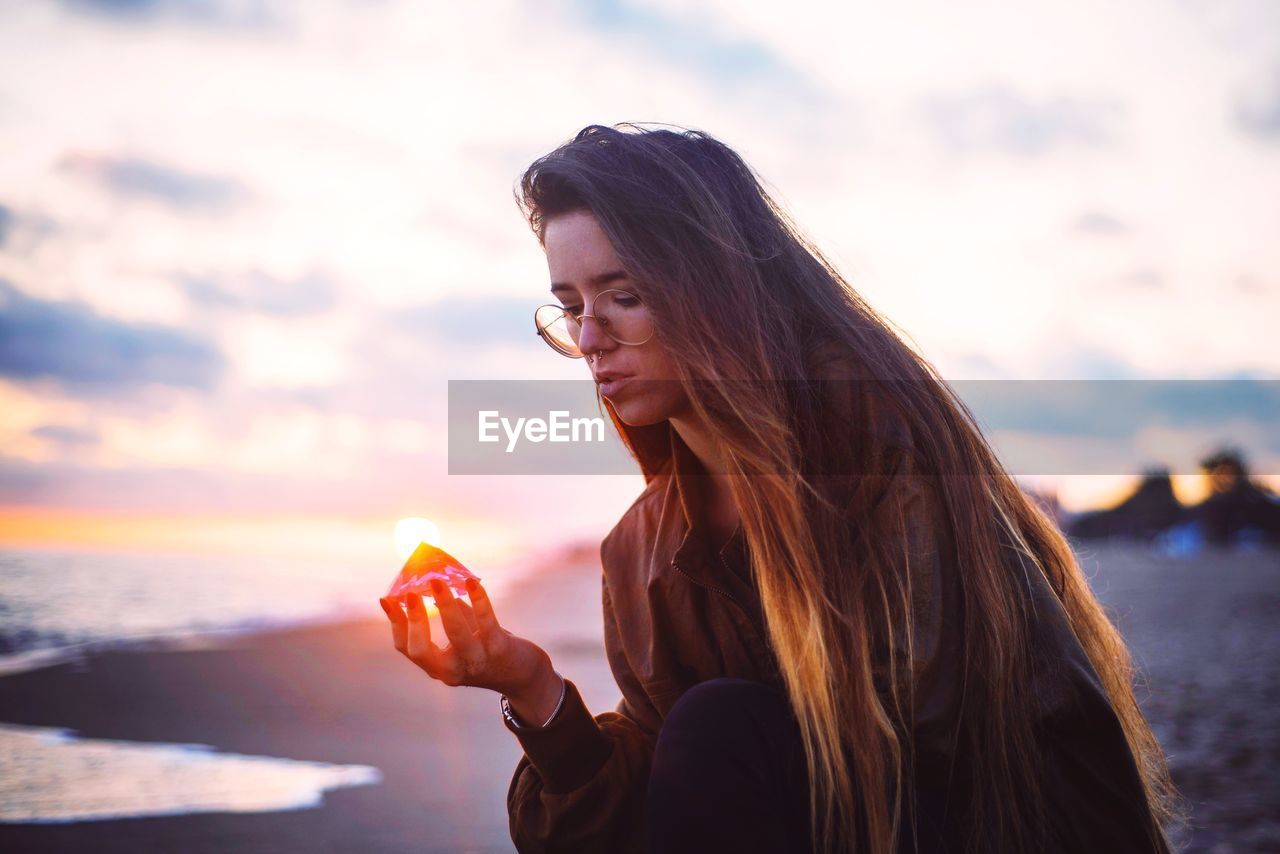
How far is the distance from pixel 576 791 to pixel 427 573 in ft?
1.80

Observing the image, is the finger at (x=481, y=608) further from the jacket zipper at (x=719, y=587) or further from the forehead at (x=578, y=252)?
the forehead at (x=578, y=252)

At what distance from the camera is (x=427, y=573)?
184 centimetres

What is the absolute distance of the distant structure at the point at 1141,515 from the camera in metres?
68.1

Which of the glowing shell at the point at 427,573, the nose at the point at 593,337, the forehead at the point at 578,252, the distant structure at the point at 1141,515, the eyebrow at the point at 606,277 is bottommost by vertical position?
the distant structure at the point at 1141,515

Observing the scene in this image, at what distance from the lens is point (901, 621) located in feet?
5.26

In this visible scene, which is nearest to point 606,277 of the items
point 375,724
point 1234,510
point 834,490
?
point 834,490

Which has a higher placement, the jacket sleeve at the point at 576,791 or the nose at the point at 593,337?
the nose at the point at 593,337

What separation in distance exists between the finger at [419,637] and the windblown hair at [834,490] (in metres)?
0.61

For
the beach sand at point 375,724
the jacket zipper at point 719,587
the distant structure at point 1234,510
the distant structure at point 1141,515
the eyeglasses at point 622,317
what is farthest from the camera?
the distant structure at point 1141,515

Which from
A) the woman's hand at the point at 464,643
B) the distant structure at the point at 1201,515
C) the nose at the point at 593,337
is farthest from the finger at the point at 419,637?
the distant structure at the point at 1201,515

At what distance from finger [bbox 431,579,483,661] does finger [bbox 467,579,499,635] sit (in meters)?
0.03

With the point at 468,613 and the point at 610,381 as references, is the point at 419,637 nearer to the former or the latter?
the point at 468,613

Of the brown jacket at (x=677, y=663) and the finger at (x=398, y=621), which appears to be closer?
the brown jacket at (x=677, y=663)

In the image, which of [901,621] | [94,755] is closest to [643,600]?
[901,621]
